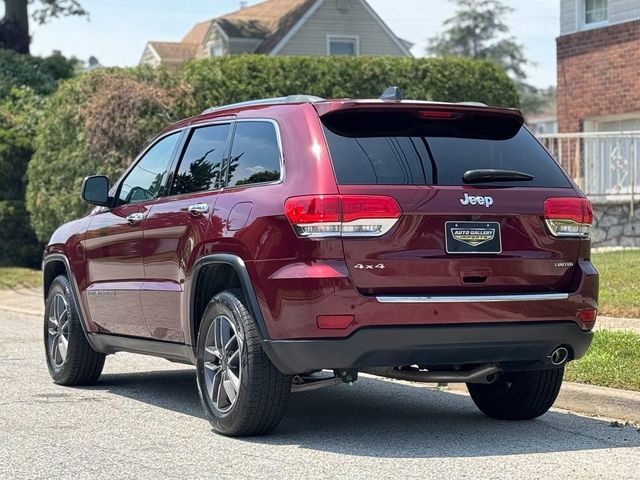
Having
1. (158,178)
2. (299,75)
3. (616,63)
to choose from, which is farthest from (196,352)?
(616,63)

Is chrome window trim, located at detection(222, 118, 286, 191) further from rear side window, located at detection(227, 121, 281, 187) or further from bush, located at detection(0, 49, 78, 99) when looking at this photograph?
bush, located at detection(0, 49, 78, 99)

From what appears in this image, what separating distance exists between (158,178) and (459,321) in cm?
271

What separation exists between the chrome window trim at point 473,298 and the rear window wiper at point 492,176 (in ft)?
2.20

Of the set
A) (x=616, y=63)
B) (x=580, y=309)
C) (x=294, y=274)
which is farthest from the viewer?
(x=616, y=63)

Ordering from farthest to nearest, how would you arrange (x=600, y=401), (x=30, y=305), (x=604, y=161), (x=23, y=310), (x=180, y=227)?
(x=604, y=161) < (x=30, y=305) < (x=23, y=310) < (x=600, y=401) < (x=180, y=227)

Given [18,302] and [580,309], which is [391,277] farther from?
[18,302]

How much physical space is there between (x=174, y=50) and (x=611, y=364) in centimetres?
4353

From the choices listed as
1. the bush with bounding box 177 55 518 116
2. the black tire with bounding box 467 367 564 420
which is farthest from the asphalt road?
the bush with bounding box 177 55 518 116

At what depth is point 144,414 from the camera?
26.1 ft

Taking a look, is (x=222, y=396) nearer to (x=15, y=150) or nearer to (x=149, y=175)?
(x=149, y=175)

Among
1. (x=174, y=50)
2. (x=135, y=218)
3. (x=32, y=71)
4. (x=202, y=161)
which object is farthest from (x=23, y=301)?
(x=174, y=50)

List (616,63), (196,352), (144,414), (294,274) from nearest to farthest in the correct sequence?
(294,274) < (196,352) < (144,414) < (616,63)

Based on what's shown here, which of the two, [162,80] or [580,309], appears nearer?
[580,309]

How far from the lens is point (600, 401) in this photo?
802cm
